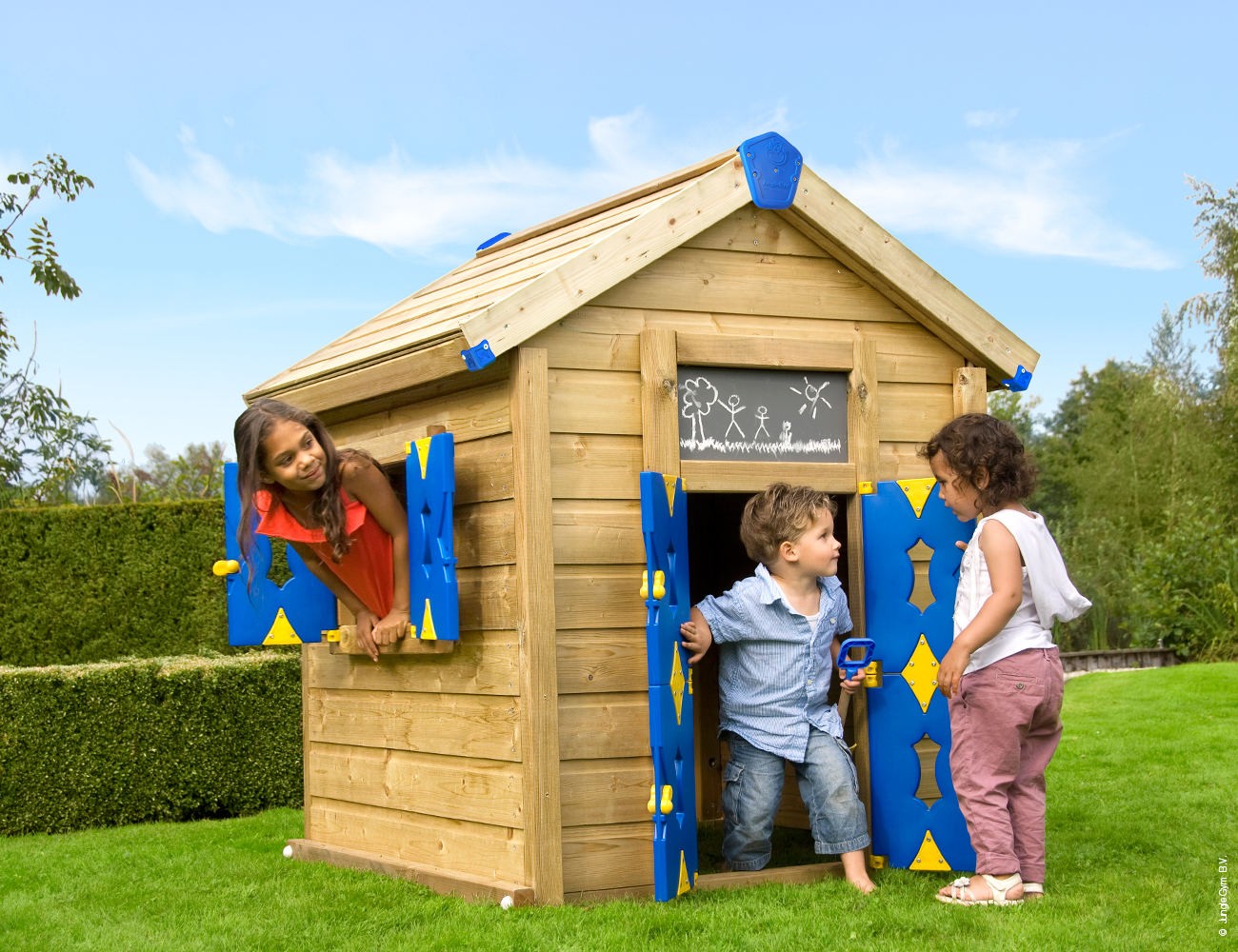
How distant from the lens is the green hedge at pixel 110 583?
11.6m

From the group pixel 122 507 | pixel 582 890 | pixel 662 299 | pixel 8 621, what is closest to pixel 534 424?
pixel 662 299

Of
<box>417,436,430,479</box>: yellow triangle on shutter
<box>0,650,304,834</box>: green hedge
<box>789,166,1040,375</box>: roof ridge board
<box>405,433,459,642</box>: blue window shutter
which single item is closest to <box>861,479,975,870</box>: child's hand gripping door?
<box>789,166,1040,375</box>: roof ridge board

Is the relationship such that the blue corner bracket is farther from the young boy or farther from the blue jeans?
the blue jeans

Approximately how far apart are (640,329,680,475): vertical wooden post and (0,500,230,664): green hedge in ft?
25.0

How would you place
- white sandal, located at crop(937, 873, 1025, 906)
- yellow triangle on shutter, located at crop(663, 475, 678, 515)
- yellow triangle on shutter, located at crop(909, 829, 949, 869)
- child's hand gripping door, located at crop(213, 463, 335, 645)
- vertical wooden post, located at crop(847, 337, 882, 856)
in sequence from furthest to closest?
child's hand gripping door, located at crop(213, 463, 335, 645) < vertical wooden post, located at crop(847, 337, 882, 856) < yellow triangle on shutter, located at crop(909, 829, 949, 869) < yellow triangle on shutter, located at crop(663, 475, 678, 515) < white sandal, located at crop(937, 873, 1025, 906)

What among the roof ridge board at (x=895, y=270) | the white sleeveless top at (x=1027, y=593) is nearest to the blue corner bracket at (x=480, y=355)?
the roof ridge board at (x=895, y=270)

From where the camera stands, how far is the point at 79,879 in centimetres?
613

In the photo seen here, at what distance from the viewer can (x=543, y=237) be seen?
636 centimetres

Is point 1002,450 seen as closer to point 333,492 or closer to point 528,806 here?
point 528,806

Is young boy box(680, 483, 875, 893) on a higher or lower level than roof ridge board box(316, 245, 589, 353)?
lower

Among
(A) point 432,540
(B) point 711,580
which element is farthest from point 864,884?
(B) point 711,580

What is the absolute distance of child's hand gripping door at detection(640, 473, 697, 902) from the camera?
14.6ft

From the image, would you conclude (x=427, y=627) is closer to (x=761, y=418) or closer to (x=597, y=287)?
(x=597, y=287)

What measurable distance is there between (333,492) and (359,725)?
1397 millimetres
